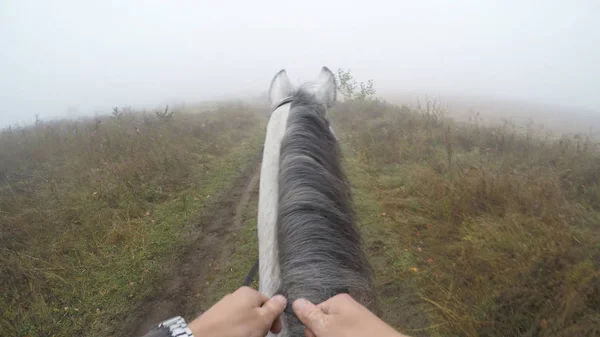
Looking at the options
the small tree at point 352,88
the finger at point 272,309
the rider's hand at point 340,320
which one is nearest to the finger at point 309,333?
the rider's hand at point 340,320

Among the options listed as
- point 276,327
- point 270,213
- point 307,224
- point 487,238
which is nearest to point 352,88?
point 487,238

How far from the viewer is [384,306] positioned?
341 cm

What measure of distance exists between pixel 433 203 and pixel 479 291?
1.99m

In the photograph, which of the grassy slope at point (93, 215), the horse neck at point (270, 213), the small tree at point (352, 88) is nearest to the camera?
the horse neck at point (270, 213)

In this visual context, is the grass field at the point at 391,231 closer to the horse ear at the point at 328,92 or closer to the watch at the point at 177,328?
the watch at the point at 177,328

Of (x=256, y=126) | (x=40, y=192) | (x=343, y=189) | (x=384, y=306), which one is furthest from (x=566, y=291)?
(x=256, y=126)

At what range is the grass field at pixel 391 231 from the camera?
283 cm

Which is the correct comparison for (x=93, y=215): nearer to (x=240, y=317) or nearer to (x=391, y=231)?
(x=391, y=231)

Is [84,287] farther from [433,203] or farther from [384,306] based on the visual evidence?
[433,203]

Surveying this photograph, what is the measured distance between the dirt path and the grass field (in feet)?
0.45

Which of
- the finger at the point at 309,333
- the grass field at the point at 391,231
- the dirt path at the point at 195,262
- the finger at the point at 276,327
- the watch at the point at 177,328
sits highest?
the watch at the point at 177,328

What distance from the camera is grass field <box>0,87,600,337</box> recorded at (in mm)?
2826

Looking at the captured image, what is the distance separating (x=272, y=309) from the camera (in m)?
1.09

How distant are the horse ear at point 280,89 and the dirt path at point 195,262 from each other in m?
2.48
